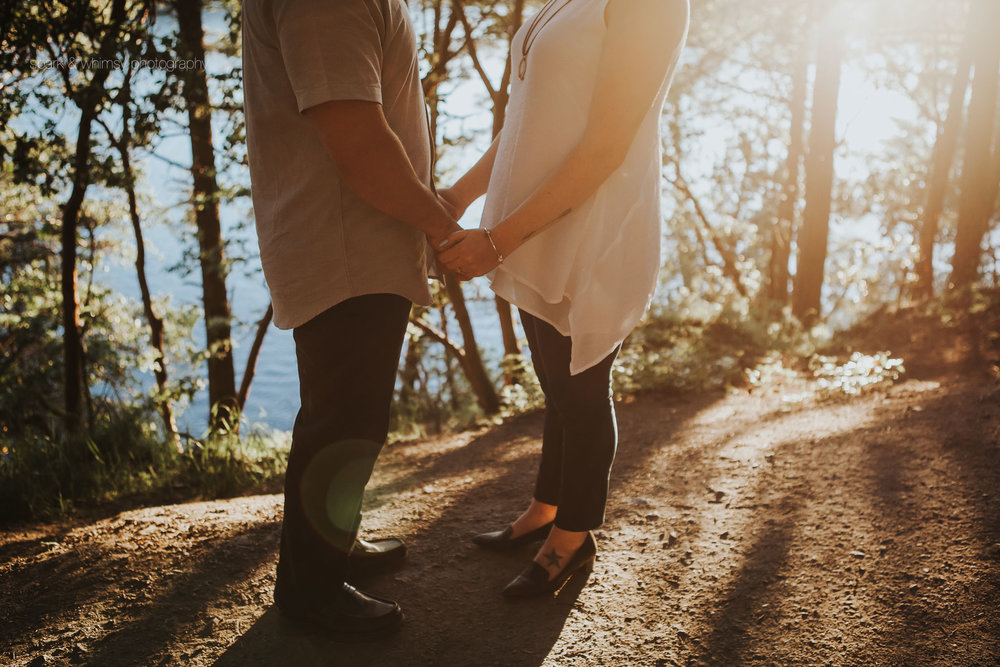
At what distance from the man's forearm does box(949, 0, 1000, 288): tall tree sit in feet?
25.8

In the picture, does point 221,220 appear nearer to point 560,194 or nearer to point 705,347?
point 705,347

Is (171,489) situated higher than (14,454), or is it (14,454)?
(14,454)

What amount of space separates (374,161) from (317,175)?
0.58 feet

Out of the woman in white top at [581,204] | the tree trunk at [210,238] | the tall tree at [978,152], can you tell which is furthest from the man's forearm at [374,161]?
the tall tree at [978,152]

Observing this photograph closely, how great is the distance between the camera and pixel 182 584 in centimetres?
235

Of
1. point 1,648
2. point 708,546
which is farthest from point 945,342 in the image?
point 1,648

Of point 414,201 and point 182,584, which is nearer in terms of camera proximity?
point 414,201

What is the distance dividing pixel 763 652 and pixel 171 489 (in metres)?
3.31

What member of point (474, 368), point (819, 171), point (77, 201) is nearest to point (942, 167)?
point (819, 171)

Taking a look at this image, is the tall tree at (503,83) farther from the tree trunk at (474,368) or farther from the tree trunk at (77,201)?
the tree trunk at (77,201)

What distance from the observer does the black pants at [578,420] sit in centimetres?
203

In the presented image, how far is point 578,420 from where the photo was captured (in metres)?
2.07

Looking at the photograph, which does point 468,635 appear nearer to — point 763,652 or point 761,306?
point 763,652

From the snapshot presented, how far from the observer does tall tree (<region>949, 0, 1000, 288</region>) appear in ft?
25.0
